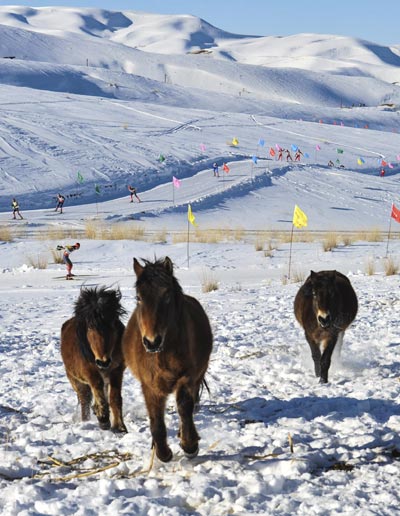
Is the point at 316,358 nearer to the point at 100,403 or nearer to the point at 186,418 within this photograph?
the point at 100,403

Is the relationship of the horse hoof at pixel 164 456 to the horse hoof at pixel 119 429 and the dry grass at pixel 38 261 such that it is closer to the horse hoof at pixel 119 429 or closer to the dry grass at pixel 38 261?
the horse hoof at pixel 119 429

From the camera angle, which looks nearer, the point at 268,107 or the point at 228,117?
the point at 228,117

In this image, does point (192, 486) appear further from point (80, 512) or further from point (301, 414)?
point (301, 414)

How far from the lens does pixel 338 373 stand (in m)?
7.78

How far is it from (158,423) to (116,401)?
3.35ft

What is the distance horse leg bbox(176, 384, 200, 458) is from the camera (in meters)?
4.73

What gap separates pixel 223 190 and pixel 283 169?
8.64m

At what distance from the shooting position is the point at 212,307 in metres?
12.6

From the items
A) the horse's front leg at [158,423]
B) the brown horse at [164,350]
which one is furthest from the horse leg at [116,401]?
the horse's front leg at [158,423]

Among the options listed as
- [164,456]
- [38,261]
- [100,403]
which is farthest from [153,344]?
Result: [38,261]

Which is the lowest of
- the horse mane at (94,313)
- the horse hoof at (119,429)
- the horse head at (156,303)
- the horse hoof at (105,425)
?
the horse hoof at (119,429)

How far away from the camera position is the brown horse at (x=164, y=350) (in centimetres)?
425

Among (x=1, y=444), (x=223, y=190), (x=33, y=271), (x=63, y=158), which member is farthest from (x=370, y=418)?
(x=63, y=158)

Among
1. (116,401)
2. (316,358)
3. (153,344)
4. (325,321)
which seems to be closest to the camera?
(153,344)
